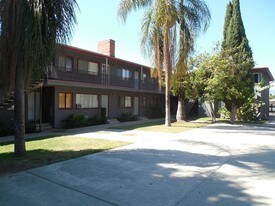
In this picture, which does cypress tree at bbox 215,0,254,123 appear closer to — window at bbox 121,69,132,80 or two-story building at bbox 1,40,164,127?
two-story building at bbox 1,40,164,127

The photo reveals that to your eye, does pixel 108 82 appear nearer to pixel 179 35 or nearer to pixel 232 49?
pixel 179 35

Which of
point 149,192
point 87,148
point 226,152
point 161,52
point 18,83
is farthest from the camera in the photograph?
point 161,52

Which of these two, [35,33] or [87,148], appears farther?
[87,148]

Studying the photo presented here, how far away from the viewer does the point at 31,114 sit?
1845cm

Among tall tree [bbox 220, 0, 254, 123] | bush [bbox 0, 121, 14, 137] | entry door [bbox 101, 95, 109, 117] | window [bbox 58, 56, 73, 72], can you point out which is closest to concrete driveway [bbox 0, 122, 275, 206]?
bush [bbox 0, 121, 14, 137]

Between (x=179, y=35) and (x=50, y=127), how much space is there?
10820 millimetres

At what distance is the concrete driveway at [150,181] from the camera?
485 centimetres

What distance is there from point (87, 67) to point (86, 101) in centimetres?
286


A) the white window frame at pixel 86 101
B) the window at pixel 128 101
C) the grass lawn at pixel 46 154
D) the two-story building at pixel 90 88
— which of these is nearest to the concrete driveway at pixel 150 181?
the grass lawn at pixel 46 154

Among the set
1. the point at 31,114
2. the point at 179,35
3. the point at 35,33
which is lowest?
the point at 31,114

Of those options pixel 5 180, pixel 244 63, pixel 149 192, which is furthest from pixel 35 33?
pixel 244 63

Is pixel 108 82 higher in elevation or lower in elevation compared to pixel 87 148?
higher

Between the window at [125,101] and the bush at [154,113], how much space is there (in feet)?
9.69

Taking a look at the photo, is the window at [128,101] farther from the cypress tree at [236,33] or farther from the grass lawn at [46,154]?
the grass lawn at [46,154]
